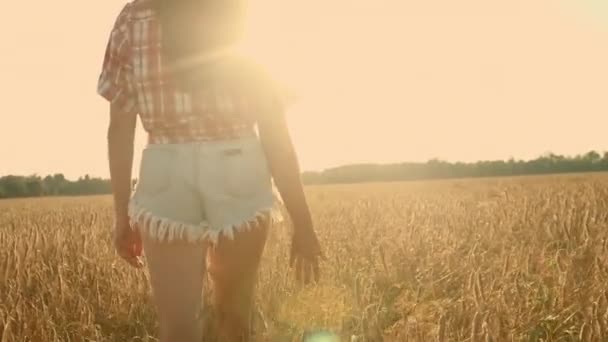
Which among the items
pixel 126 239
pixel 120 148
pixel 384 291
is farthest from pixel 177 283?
pixel 384 291

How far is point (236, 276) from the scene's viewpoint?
6.44 ft


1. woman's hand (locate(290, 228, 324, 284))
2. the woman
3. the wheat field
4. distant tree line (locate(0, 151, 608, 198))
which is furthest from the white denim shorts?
distant tree line (locate(0, 151, 608, 198))

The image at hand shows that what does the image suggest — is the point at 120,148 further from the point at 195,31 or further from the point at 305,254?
the point at 305,254

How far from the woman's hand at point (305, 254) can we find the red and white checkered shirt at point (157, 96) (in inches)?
13.7

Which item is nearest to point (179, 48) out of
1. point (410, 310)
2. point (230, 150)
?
point (230, 150)

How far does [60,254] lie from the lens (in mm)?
5188

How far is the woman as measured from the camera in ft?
5.98

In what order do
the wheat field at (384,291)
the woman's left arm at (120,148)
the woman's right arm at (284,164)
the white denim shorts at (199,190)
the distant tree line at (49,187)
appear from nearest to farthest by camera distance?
the white denim shorts at (199,190) → the woman's right arm at (284,164) → the woman's left arm at (120,148) → the wheat field at (384,291) → the distant tree line at (49,187)

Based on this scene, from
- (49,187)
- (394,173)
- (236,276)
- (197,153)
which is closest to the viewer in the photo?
(197,153)

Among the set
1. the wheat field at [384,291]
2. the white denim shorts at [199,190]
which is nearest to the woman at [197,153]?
the white denim shorts at [199,190]

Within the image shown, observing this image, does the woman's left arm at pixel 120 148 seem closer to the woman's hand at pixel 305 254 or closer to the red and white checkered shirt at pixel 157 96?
the red and white checkered shirt at pixel 157 96

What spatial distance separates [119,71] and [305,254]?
2.62ft

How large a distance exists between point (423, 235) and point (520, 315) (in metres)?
2.54

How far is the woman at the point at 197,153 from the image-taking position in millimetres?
1822
